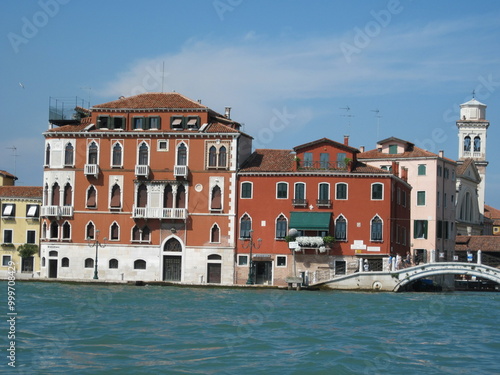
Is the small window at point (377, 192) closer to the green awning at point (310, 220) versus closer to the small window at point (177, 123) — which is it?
the green awning at point (310, 220)

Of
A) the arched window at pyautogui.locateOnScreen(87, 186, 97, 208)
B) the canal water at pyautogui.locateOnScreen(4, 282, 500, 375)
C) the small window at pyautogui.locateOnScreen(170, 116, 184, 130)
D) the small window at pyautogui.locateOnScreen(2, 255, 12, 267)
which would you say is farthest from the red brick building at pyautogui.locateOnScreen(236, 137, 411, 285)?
the small window at pyautogui.locateOnScreen(2, 255, 12, 267)

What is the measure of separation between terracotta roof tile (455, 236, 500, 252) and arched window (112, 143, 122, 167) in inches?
1183

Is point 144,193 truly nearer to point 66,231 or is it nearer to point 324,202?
point 66,231

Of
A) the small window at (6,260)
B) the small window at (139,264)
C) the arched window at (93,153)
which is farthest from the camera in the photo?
the small window at (6,260)

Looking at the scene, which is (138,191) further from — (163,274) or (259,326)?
(259,326)

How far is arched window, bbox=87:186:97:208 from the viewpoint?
52.8m

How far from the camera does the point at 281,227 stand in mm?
51156

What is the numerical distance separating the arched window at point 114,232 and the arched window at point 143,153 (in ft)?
12.2

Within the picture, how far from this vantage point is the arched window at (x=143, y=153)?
172ft

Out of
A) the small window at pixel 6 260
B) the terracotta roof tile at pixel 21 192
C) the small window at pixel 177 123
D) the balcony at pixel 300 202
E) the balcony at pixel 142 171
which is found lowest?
the small window at pixel 6 260

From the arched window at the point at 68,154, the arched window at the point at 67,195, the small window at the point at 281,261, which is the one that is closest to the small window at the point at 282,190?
the small window at the point at 281,261

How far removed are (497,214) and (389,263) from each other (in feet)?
192

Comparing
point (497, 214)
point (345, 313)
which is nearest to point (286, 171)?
point (345, 313)

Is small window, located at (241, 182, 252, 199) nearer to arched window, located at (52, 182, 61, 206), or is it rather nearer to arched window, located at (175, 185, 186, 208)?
arched window, located at (175, 185, 186, 208)
